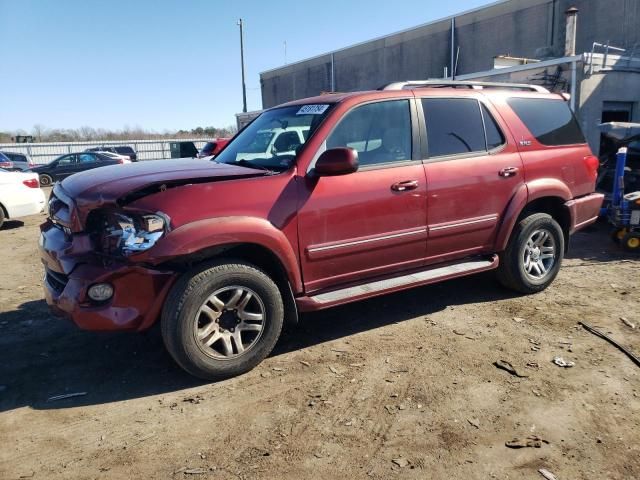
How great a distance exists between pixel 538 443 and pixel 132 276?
2.62 m

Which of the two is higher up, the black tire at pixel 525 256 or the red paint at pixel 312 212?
the red paint at pixel 312 212

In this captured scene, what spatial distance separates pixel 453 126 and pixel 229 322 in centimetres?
261

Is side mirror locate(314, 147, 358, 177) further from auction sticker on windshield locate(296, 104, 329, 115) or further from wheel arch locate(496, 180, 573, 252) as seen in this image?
wheel arch locate(496, 180, 573, 252)

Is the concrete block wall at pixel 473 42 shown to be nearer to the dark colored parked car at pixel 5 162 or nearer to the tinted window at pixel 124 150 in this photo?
the tinted window at pixel 124 150

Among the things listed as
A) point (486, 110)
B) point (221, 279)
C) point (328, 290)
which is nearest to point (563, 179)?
point (486, 110)

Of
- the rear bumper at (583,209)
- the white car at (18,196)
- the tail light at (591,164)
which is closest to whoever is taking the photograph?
the rear bumper at (583,209)

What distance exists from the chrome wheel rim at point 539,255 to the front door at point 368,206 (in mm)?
1397

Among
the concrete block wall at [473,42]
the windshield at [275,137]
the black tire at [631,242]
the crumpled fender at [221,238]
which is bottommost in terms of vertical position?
the black tire at [631,242]

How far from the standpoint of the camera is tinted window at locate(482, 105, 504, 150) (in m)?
4.77

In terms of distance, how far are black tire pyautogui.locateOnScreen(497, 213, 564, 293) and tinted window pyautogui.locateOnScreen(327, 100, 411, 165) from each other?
1532 mm

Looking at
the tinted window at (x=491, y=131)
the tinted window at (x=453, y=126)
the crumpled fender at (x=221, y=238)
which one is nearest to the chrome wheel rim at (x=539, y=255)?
the tinted window at (x=491, y=131)

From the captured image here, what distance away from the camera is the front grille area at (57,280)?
11.8 ft

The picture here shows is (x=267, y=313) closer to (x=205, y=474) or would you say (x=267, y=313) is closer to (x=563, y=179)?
(x=205, y=474)

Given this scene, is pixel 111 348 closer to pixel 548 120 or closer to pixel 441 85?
pixel 441 85
